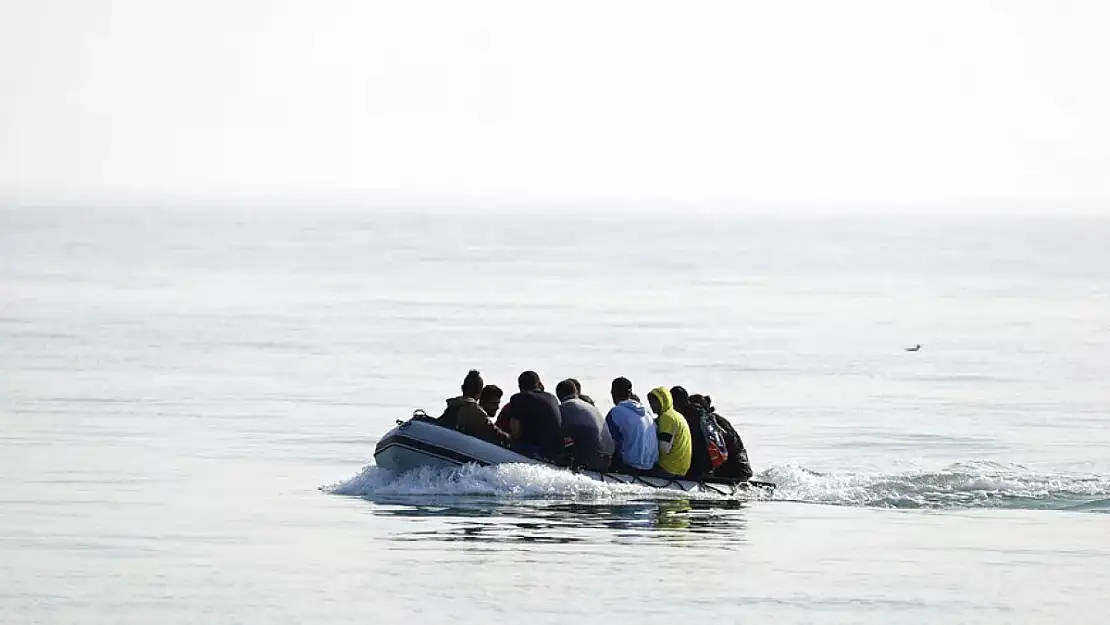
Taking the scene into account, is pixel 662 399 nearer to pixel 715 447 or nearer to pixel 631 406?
pixel 631 406

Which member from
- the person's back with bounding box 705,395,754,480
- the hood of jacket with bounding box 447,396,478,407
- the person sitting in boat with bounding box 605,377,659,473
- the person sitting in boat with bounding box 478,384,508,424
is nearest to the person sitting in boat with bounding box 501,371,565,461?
the hood of jacket with bounding box 447,396,478,407

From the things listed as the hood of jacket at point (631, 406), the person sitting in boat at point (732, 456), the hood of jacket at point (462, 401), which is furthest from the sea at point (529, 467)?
the hood of jacket at point (631, 406)

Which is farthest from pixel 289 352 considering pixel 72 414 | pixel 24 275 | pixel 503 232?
pixel 503 232

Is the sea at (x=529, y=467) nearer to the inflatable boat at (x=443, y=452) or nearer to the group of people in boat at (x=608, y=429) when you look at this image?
the inflatable boat at (x=443, y=452)

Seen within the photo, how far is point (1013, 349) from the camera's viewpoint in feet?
156

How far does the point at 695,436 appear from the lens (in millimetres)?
24375

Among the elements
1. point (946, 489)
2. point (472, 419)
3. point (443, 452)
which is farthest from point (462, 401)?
point (946, 489)

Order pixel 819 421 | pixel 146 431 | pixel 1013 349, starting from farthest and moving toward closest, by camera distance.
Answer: pixel 1013 349 < pixel 819 421 < pixel 146 431

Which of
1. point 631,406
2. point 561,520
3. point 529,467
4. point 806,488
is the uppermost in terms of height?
point 631,406

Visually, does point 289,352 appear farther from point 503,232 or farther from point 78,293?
point 503,232

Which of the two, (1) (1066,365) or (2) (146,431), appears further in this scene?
(1) (1066,365)

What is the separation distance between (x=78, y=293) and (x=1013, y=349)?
27.0m

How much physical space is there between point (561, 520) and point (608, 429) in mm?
2384

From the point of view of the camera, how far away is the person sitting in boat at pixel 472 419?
926 inches
